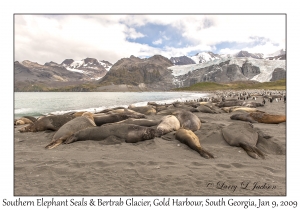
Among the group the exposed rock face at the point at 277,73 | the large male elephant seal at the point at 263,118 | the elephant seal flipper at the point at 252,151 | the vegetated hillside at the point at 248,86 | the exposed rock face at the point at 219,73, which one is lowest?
the elephant seal flipper at the point at 252,151

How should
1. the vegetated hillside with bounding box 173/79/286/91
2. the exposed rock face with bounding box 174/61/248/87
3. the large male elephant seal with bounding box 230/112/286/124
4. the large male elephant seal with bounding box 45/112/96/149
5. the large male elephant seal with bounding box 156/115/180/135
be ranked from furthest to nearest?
the exposed rock face with bounding box 174/61/248/87 → the vegetated hillside with bounding box 173/79/286/91 → the large male elephant seal with bounding box 230/112/286/124 → the large male elephant seal with bounding box 156/115/180/135 → the large male elephant seal with bounding box 45/112/96/149

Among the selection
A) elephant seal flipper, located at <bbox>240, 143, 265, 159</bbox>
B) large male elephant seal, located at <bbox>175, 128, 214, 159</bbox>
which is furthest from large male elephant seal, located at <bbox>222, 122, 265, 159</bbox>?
large male elephant seal, located at <bbox>175, 128, 214, 159</bbox>

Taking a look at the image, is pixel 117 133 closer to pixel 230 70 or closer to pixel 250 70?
pixel 250 70

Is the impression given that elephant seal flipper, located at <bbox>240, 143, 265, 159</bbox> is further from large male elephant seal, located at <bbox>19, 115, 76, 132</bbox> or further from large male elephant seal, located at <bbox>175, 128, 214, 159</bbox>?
large male elephant seal, located at <bbox>19, 115, 76, 132</bbox>

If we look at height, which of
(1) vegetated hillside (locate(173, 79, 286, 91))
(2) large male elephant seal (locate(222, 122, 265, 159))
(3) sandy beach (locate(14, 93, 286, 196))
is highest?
(1) vegetated hillside (locate(173, 79, 286, 91))

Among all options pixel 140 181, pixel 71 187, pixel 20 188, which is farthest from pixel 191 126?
pixel 20 188

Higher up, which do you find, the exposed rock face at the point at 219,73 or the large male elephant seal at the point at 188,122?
the exposed rock face at the point at 219,73

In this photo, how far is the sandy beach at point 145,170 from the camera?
416 cm

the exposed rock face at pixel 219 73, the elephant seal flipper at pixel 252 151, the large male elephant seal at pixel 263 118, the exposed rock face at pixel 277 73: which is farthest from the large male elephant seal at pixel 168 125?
the exposed rock face at pixel 219 73

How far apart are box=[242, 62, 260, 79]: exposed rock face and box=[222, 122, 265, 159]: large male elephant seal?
7303 inches

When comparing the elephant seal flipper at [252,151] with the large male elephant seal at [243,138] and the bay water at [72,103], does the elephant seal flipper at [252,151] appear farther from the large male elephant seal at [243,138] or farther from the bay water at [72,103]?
the bay water at [72,103]

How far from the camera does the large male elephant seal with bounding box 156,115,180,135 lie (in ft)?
27.5

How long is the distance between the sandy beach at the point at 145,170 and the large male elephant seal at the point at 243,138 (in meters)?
0.22

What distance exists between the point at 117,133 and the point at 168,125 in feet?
7.52
